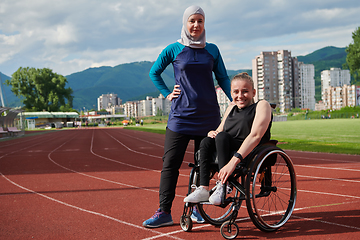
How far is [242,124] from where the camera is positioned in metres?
2.91

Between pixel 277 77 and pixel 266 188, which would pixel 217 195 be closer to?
pixel 266 188

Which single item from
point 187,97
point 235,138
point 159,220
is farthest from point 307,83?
point 159,220

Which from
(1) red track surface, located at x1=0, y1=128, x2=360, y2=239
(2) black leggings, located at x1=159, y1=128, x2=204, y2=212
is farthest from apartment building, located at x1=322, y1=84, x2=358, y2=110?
(2) black leggings, located at x1=159, y1=128, x2=204, y2=212

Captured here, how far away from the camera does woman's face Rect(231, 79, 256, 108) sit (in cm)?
303

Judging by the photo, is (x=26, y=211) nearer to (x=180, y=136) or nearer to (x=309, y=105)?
(x=180, y=136)

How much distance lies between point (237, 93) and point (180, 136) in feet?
2.27

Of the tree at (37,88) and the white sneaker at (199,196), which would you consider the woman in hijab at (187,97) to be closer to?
the white sneaker at (199,196)

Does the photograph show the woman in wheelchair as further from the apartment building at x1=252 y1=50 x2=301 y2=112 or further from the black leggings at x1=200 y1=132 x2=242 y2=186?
the apartment building at x1=252 y1=50 x2=301 y2=112

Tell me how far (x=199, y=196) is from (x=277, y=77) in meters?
150

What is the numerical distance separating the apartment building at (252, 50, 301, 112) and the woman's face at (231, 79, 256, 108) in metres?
143

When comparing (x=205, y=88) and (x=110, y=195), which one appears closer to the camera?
(x=205, y=88)

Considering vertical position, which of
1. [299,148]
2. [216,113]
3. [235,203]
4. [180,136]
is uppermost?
[216,113]

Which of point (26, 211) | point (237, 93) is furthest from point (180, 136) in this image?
point (26, 211)

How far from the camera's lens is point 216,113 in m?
3.27
